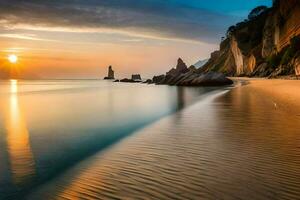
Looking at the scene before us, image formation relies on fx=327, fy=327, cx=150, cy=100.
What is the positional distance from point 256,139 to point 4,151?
25.0ft

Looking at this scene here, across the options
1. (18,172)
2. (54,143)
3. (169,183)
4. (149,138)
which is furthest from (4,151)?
(169,183)

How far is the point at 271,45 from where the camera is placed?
94.5 metres

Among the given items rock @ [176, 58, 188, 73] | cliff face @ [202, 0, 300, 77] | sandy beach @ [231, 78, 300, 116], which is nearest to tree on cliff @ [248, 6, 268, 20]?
cliff face @ [202, 0, 300, 77]

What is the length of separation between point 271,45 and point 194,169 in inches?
3770

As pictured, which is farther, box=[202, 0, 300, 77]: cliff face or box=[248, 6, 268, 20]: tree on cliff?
box=[248, 6, 268, 20]: tree on cliff

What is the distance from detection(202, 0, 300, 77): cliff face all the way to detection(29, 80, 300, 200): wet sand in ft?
160

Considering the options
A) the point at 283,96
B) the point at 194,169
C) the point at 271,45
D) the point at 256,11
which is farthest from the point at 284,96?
the point at 256,11

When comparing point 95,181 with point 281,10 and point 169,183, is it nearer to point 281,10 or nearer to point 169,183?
point 169,183

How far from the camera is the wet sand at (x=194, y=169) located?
5477 millimetres

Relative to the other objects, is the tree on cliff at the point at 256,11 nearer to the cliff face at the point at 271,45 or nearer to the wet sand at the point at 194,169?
the cliff face at the point at 271,45

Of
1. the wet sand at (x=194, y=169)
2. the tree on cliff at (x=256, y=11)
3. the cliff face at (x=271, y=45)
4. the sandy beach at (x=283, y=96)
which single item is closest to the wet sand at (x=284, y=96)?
the sandy beach at (x=283, y=96)

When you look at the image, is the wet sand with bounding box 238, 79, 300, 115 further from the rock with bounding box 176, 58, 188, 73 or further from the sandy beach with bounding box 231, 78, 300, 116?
the rock with bounding box 176, 58, 188, 73

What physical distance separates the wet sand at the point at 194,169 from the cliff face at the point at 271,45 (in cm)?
4875

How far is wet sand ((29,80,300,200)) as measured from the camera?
5.48m
